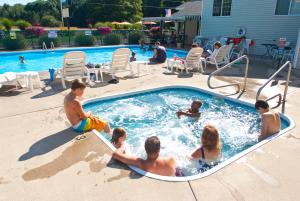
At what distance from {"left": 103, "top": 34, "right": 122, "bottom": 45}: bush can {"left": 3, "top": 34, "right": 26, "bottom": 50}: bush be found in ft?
20.4

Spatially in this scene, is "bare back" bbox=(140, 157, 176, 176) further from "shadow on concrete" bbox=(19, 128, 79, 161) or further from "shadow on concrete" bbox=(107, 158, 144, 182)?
"shadow on concrete" bbox=(19, 128, 79, 161)

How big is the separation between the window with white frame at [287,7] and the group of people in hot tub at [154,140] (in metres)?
11.0

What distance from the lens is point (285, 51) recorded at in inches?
456

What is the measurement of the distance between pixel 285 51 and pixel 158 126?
952 centimetres

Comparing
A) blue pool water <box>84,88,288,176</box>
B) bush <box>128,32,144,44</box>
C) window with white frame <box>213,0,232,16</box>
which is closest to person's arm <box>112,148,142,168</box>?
blue pool water <box>84,88,288,176</box>

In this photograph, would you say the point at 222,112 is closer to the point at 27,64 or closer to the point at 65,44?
the point at 27,64

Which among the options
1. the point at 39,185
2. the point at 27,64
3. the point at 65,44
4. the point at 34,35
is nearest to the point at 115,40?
the point at 65,44

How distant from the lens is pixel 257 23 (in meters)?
13.6

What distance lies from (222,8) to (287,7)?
13.7ft

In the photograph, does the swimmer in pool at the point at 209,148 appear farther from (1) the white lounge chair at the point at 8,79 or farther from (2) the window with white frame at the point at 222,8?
(2) the window with white frame at the point at 222,8

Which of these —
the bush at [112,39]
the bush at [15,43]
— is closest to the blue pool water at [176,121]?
the bush at [15,43]

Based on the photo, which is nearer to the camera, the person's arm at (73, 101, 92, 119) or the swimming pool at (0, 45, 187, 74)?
the person's arm at (73, 101, 92, 119)

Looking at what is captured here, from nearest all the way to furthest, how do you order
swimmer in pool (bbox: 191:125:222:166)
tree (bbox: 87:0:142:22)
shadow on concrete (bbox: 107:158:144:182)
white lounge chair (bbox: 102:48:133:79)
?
shadow on concrete (bbox: 107:158:144:182) → swimmer in pool (bbox: 191:125:222:166) → white lounge chair (bbox: 102:48:133:79) → tree (bbox: 87:0:142:22)

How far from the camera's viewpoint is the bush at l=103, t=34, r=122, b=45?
19.7 m
